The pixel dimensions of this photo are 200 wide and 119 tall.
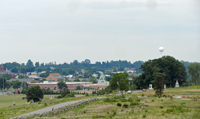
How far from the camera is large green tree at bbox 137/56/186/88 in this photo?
4331 inches

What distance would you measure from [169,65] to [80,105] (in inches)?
2554

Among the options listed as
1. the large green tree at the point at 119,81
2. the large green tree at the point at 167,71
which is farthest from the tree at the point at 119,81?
the large green tree at the point at 167,71

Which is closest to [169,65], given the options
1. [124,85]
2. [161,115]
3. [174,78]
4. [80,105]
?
[174,78]

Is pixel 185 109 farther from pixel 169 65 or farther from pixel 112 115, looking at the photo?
pixel 169 65

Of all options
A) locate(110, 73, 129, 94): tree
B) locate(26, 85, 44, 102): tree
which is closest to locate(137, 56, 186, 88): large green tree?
locate(110, 73, 129, 94): tree

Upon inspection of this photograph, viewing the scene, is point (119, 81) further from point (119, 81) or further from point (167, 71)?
point (167, 71)

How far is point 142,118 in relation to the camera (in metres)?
38.6

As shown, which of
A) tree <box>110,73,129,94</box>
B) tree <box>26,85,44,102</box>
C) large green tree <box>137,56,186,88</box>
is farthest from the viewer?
large green tree <box>137,56,186,88</box>

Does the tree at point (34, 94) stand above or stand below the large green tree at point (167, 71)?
below

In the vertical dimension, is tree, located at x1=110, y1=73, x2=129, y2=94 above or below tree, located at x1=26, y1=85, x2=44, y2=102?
above

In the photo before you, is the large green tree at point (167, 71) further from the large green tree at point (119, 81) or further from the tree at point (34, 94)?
the tree at point (34, 94)

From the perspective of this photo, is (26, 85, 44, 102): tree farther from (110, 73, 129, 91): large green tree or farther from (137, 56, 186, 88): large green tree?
(137, 56, 186, 88): large green tree

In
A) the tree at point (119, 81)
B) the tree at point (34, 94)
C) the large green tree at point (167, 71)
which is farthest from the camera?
the large green tree at point (167, 71)

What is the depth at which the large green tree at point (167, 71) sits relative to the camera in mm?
110000
